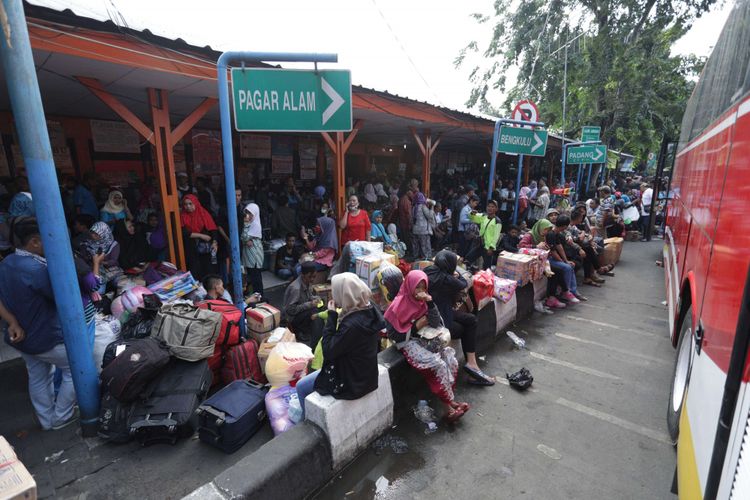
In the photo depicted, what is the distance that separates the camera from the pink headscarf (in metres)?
3.40

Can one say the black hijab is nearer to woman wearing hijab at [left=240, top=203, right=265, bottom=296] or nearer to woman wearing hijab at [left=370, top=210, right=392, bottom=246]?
woman wearing hijab at [left=240, top=203, right=265, bottom=296]

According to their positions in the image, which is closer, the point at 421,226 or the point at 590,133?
the point at 421,226

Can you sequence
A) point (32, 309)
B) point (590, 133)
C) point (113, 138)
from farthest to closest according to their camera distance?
point (590, 133), point (113, 138), point (32, 309)

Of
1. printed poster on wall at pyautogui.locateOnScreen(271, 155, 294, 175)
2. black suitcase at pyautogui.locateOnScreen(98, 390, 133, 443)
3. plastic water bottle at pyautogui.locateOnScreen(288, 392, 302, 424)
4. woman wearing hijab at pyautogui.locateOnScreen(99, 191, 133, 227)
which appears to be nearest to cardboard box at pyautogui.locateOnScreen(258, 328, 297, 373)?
plastic water bottle at pyautogui.locateOnScreen(288, 392, 302, 424)

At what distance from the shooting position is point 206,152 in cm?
976

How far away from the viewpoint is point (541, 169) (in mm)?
23953

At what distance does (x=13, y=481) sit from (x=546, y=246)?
Answer: 706cm

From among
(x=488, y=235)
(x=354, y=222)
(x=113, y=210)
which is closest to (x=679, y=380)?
(x=488, y=235)

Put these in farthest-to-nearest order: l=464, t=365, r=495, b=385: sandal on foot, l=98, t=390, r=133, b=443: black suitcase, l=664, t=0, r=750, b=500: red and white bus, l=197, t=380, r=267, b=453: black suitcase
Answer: l=464, t=365, r=495, b=385: sandal on foot → l=98, t=390, r=133, b=443: black suitcase → l=197, t=380, r=267, b=453: black suitcase → l=664, t=0, r=750, b=500: red and white bus

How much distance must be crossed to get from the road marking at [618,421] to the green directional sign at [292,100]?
3531mm

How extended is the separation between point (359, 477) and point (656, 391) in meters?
3.43

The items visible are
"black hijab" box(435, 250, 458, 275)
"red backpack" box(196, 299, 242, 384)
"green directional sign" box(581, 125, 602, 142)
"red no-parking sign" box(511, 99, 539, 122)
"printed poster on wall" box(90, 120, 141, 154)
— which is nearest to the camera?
"black hijab" box(435, 250, 458, 275)

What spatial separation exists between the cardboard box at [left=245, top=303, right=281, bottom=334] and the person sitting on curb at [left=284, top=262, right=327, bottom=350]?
0.55 ft

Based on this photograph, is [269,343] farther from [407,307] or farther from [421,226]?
[421,226]
